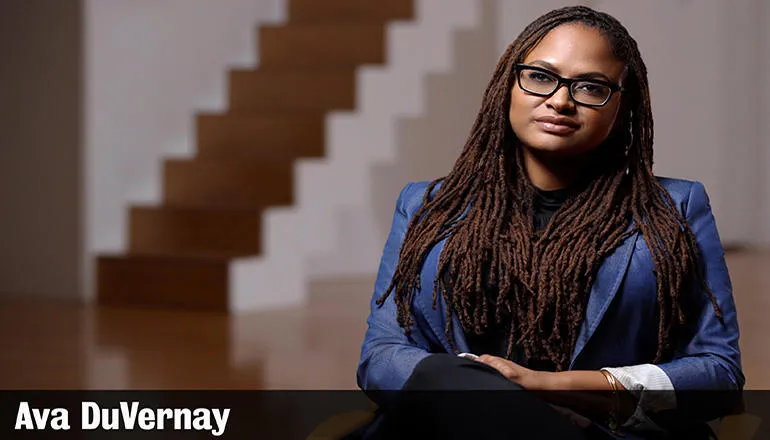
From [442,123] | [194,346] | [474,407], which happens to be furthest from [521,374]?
[442,123]

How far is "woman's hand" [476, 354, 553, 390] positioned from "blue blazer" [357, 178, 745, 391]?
0.31 ft

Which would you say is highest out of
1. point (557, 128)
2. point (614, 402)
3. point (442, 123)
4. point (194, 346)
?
point (557, 128)

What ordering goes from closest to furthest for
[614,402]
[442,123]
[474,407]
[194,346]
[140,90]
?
[474,407]
[614,402]
[194,346]
[140,90]
[442,123]

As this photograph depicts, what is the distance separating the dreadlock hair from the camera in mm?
1449

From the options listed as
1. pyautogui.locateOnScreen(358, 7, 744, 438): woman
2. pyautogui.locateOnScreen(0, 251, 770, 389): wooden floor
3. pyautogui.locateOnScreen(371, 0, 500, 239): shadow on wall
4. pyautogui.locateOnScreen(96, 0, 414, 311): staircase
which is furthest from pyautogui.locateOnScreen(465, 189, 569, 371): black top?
pyautogui.locateOnScreen(371, 0, 500, 239): shadow on wall

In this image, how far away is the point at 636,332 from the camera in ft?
4.80

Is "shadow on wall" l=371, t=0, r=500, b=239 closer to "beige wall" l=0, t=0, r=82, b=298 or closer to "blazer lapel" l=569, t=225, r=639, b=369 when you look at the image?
"beige wall" l=0, t=0, r=82, b=298

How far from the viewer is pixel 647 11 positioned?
732 centimetres

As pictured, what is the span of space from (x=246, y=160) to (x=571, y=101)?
13.1 feet

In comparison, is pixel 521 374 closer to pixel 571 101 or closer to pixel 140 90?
pixel 571 101

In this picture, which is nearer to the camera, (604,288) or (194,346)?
(604,288)

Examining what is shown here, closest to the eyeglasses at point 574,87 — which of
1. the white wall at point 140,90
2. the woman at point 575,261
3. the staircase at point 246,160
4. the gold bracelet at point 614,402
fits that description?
the woman at point 575,261

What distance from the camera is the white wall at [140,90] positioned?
16.7 feet

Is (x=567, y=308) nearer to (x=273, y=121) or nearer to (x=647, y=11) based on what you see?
(x=273, y=121)
